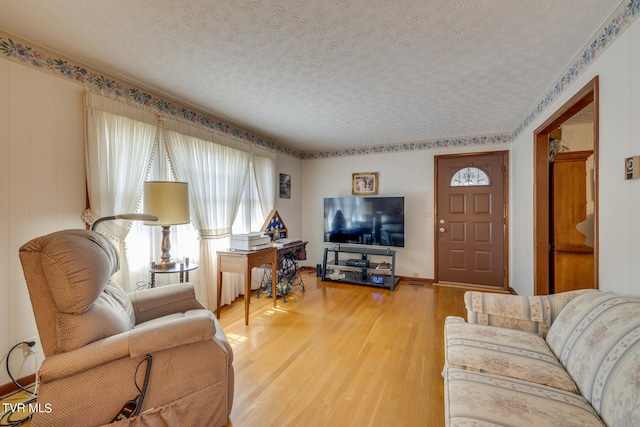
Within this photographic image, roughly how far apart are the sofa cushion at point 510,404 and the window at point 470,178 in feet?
11.0

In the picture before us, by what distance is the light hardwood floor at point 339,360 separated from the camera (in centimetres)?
159

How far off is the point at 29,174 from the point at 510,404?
118 inches

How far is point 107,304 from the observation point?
1.33 metres

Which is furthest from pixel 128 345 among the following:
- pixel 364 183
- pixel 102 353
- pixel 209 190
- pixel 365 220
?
pixel 364 183

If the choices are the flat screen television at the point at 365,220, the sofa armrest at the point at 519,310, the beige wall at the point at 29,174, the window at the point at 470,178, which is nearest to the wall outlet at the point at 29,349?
the beige wall at the point at 29,174

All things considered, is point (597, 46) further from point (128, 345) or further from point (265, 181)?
point (265, 181)

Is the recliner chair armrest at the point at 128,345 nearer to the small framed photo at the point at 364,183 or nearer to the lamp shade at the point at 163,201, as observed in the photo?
the lamp shade at the point at 163,201

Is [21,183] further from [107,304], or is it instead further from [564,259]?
[564,259]

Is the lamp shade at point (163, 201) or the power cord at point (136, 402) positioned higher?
the lamp shade at point (163, 201)

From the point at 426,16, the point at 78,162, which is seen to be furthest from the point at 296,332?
the point at 426,16

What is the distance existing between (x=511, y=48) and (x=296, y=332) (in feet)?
9.41

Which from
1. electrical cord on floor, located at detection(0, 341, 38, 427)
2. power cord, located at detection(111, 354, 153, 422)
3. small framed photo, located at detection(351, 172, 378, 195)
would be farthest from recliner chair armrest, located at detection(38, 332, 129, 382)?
small framed photo, located at detection(351, 172, 378, 195)

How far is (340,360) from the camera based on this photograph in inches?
84.0

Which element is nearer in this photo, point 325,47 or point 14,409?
point 14,409
